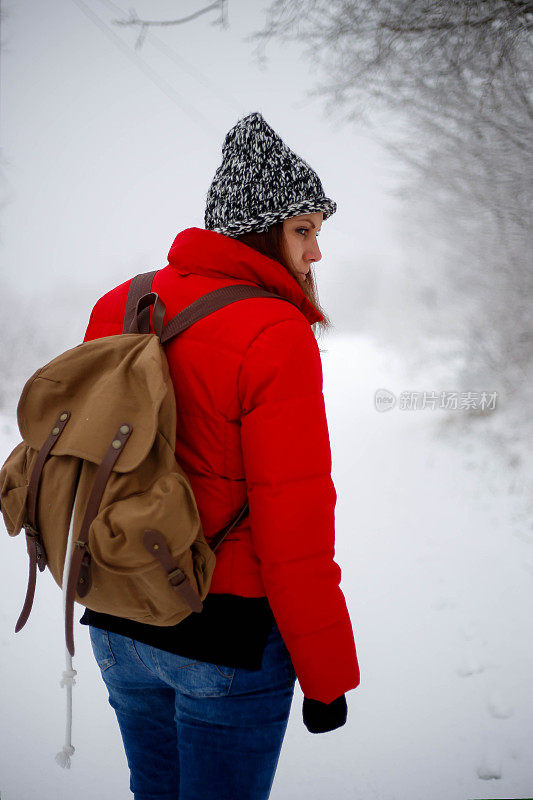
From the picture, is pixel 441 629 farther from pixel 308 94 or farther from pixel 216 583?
pixel 308 94

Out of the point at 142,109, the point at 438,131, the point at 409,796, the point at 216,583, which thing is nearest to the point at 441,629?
the point at 409,796

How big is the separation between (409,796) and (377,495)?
1.91 m

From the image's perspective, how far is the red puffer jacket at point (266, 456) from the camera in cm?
79

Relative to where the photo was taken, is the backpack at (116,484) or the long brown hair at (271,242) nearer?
the backpack at (116,484)

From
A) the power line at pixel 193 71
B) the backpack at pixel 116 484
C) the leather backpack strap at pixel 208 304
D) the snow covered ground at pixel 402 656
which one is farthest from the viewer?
the power line at pixel 193 71

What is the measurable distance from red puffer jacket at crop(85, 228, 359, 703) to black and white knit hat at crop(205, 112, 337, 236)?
0.28 ft

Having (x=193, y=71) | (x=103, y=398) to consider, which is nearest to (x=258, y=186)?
(x=103, y=398)

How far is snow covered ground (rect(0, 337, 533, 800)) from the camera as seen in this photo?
1728 millimetres

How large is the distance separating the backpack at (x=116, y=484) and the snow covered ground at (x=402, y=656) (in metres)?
Result: 1.30

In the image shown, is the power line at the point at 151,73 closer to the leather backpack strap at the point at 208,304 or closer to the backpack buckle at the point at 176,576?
the leather backpack strap at the point at 208,304

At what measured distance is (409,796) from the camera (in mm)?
1672

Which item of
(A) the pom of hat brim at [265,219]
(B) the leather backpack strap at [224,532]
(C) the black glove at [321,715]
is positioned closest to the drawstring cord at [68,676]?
(B) the leather backpack strap at [224,532]

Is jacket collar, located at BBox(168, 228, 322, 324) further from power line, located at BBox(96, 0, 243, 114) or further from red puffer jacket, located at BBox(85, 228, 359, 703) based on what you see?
power line, located at BBox(96, 0, 243, 114)

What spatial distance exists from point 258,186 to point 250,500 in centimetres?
53
